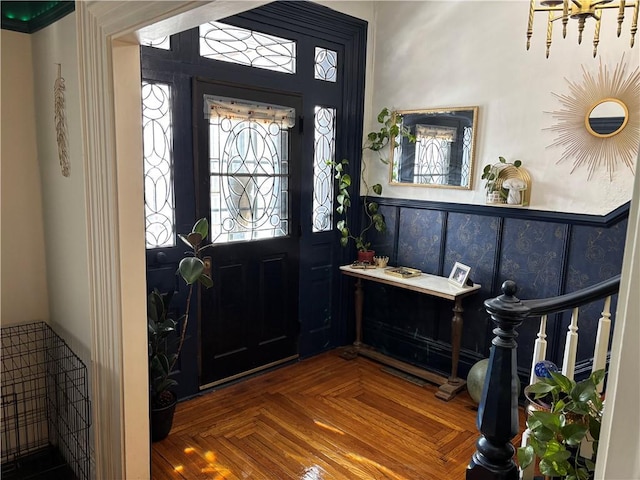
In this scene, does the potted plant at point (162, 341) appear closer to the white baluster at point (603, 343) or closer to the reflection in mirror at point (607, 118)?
the white baluster at point (603, 343)

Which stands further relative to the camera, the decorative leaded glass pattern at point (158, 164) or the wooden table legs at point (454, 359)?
the wooden table legs at point (454, 359)

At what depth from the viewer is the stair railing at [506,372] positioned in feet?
6.07

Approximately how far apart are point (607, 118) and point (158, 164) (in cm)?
267

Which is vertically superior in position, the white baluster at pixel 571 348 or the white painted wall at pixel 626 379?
the white painted wall at pixel 626 379

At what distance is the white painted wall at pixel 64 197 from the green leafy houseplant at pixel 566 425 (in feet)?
6.13

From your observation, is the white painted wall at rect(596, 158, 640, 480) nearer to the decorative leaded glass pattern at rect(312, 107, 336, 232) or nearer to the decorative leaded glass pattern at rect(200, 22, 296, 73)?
the decorative leaded glass pattern at rect(200, 22, 296, 73)

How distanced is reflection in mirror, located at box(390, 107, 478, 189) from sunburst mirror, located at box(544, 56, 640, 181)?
603 mm

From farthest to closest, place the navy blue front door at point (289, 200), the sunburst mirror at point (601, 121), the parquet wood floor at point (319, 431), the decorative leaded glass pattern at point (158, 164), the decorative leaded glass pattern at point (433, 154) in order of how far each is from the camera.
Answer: the decorative leaded glass pattern at point (433, 154)
the navy blue front door at point (289, 200)
the decorative leaded glass pattern at point (158, 164)
the sunburst mirror at point (601, 121)
the parquet wood floor at point (319, 431)

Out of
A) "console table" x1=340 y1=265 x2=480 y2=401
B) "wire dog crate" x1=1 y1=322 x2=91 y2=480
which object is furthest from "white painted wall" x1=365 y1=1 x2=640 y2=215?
"wire dog crate" x1=1 y1=322 x2=91 y2=480

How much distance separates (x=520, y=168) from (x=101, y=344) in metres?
2.72

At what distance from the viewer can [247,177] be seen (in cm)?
338

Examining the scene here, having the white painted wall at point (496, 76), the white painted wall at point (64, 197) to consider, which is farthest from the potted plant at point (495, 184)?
the white painted wall at point (64, 197)

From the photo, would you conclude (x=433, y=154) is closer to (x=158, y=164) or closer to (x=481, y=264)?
(x=481, y=264)

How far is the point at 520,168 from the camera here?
127 inches
